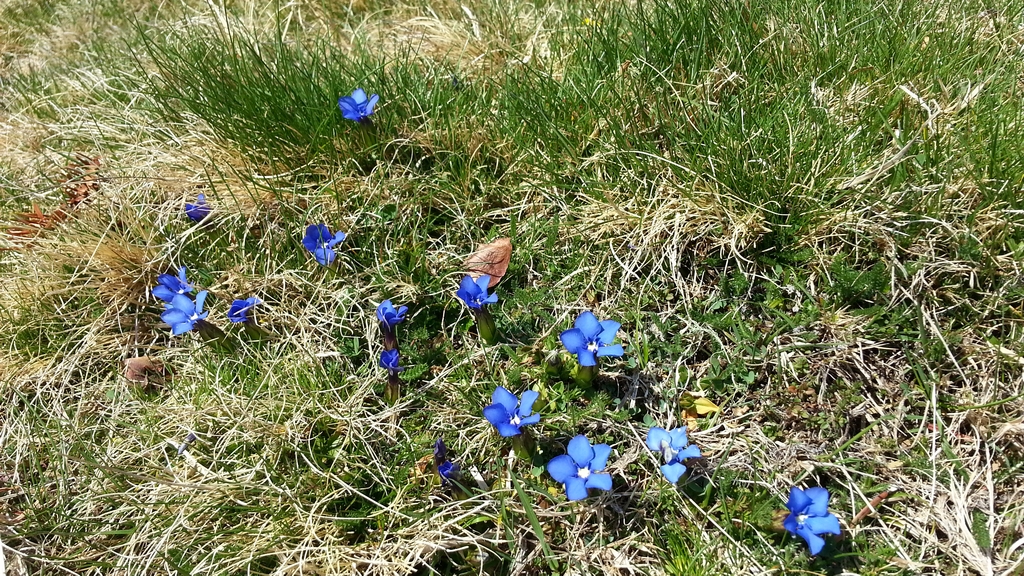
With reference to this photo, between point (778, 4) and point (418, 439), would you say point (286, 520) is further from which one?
point (778, 4)

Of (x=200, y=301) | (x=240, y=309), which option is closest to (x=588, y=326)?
(x=240, y=309)

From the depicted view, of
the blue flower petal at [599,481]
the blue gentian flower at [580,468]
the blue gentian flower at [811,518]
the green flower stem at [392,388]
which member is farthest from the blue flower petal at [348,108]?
the blue gentian flower at [811,518]

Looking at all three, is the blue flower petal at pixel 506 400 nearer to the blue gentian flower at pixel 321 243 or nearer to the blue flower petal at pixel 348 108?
the blue gentian flower at pixel 321 243

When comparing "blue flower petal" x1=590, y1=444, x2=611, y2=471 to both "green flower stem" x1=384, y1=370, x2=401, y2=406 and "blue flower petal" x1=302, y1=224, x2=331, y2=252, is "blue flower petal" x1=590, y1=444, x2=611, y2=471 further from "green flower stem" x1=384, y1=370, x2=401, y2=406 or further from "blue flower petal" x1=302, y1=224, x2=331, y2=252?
"blue flower petal" x1=302, y1=224, x2=331, y2=252

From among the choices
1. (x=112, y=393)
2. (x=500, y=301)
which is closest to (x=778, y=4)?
(x=500, y=301)

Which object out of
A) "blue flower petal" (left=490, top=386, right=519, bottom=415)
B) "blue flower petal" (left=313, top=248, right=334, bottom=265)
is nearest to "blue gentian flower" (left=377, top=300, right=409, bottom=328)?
"blue flower petal" (left=313, top=248, right=334, bottom=265)
